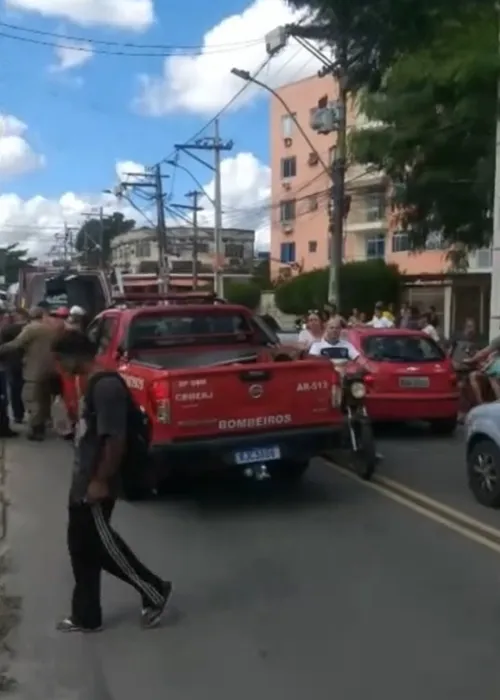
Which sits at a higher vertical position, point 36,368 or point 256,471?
point 36,368

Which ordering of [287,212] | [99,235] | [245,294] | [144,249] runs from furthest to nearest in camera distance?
[144,249] < [99,235] < [287,212] < [245,294]

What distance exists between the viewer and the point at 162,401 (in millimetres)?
9141

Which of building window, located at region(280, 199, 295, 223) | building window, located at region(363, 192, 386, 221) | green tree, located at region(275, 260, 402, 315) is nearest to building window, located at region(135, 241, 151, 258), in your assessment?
building window, located at region(280, 199, 295, 223)

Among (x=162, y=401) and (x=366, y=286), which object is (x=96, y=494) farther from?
(x=366, y=286)

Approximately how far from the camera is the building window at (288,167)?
71.6 metres

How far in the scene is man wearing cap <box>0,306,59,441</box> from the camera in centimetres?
1425

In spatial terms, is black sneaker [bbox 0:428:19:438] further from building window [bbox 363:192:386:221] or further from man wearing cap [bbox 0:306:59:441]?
building window [bbox 363:192:386:221]

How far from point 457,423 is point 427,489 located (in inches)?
193

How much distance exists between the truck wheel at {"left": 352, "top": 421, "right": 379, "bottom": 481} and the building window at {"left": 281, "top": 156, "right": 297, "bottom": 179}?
61.8 meters

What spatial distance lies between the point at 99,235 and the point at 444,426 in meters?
94.7

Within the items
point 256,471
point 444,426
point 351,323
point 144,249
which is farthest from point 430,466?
point 144,249

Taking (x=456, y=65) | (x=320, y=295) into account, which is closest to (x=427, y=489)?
(x=456, y=65)

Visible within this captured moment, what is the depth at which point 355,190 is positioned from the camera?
58.3 m

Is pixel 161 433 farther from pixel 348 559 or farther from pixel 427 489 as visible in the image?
pixel 427 489
